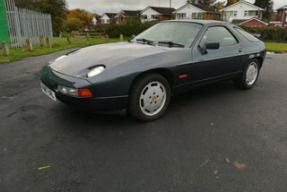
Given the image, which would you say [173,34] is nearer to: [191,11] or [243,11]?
[191,11]

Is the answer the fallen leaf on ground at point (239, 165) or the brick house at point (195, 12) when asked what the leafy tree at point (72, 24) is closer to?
the brick house at point (195, 12)

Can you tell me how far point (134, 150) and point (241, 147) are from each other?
125 centimetres

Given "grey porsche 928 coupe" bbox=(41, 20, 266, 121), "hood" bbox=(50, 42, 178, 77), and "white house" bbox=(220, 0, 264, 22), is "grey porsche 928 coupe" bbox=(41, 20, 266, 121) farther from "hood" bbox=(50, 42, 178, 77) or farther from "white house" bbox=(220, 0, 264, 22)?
"white house" bbox=(220, 0, 264, 22)

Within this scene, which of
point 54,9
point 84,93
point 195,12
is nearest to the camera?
point 84,93

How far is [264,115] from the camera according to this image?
356 cm

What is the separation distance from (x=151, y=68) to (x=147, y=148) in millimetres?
1080

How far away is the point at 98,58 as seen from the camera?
3.08m

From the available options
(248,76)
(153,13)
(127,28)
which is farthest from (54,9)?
(248,76)

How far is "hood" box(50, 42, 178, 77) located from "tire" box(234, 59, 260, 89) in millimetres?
2139

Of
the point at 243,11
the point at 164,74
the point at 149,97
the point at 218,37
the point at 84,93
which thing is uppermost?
the point at 243,11

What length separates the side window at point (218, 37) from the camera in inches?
148

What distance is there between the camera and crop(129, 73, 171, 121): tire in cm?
294

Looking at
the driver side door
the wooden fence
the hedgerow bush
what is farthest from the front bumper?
the hedgerow bush

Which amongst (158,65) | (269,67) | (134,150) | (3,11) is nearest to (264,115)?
(158,65)
